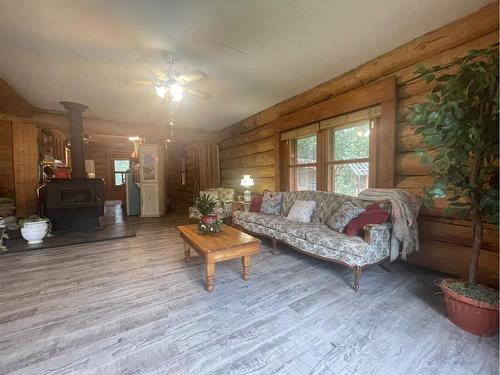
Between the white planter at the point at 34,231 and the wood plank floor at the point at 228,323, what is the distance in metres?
0.88

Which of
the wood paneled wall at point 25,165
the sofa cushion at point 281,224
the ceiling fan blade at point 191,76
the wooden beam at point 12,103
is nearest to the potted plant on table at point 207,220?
the sofa cushion at point 281,224

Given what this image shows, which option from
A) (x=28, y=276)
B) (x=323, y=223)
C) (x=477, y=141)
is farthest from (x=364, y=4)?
(x=28, y=276)

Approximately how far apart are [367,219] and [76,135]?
18.1 feet

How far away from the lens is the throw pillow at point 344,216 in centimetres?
264

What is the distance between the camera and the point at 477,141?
5.07 ft

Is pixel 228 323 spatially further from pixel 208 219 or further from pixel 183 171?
pixel 183 171

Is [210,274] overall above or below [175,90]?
below

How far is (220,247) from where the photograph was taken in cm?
218

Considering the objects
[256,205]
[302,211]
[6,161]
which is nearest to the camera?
[302,211]

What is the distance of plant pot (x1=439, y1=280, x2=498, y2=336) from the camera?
5.05 feet

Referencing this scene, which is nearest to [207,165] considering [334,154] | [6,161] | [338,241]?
[334,154]

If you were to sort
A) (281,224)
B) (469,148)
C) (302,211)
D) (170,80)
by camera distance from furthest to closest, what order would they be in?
(302,211), (281,224), (170,80), (469,148)

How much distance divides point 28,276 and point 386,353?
3.56 metres

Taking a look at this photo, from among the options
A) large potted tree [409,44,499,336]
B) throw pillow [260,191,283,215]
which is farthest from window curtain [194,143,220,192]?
large potted tree [409,44,499,336]
